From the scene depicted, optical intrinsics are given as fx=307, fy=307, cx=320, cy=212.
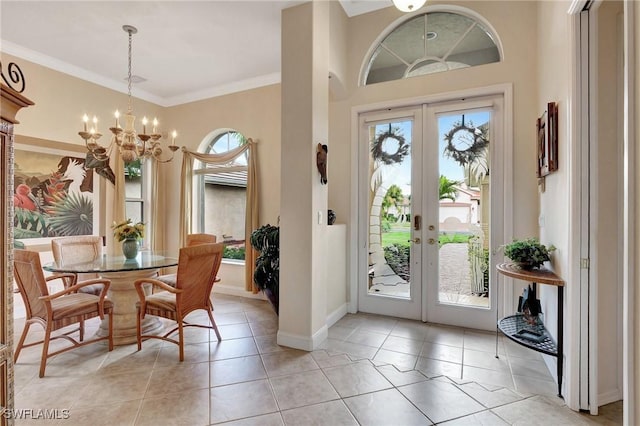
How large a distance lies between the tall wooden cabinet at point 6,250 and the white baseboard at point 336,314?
2573mm

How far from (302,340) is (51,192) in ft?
12.8

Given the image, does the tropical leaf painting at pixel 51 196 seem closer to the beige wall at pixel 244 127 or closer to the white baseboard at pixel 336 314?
the beige wall at pixel 244 127

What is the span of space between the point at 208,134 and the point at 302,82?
2.90 m

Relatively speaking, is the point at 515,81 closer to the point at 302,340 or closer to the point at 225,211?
the point at 302,340

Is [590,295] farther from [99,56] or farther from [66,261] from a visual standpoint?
[99,56]

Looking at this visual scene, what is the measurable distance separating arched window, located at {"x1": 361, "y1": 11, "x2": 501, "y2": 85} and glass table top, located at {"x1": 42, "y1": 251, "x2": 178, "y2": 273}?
3124 mm

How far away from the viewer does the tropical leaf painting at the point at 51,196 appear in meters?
3.83

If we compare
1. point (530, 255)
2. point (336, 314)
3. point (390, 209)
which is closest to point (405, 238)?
point (390, 209)

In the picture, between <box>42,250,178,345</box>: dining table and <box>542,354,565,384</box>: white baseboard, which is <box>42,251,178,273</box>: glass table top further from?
<box>542,354,565,384</box>: white baseboard

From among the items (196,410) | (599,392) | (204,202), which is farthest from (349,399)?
(204,202)

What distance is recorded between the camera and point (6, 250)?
1.25 metres

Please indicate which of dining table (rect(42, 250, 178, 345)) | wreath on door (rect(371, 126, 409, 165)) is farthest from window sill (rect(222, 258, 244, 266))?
wreath on door (rect(371, 126, 409, 165))

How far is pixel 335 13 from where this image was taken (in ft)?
11.6

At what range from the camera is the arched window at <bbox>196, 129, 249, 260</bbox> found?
16.5 feet
